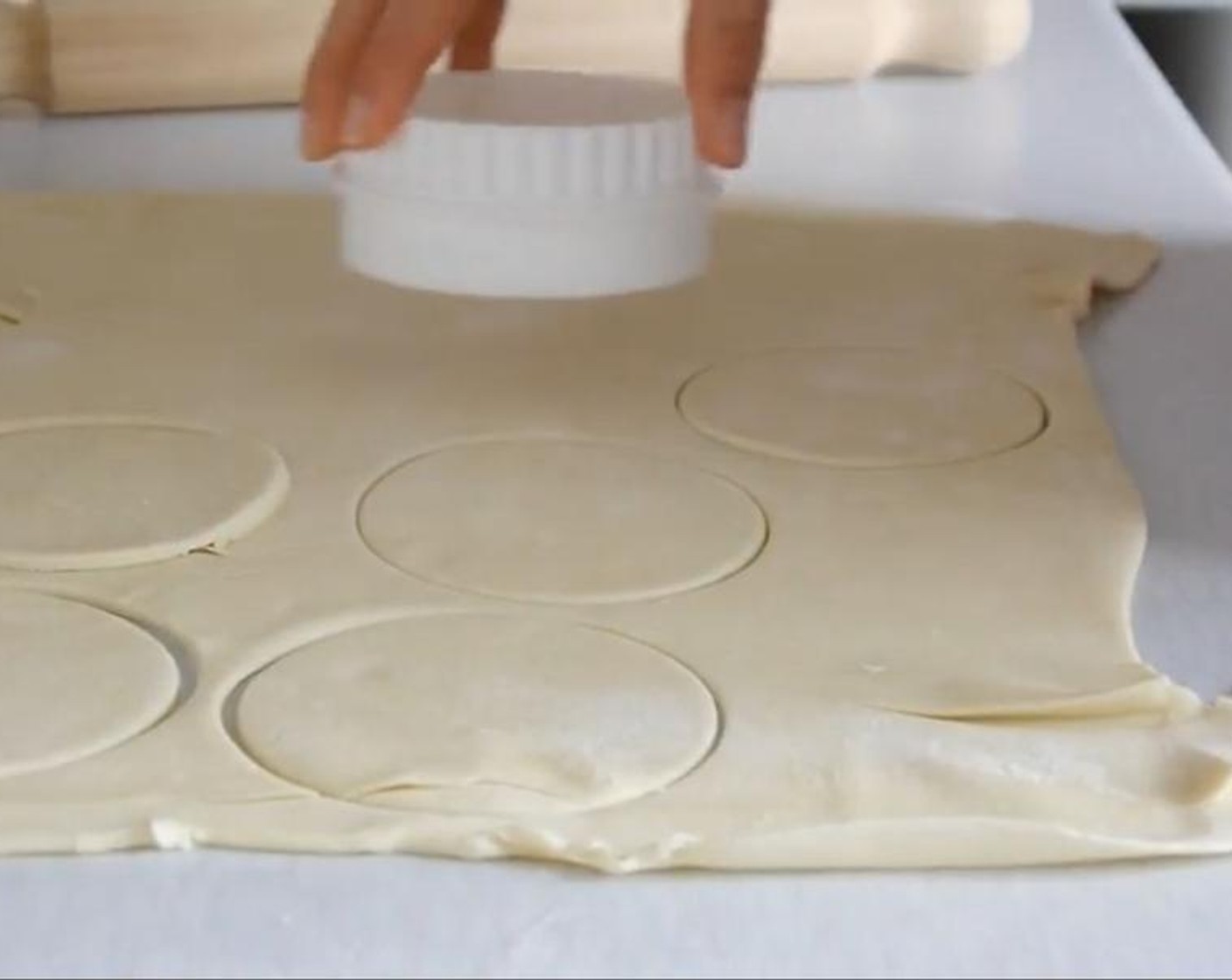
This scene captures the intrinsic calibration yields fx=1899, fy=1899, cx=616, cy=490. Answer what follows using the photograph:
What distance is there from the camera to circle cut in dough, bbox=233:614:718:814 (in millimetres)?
444

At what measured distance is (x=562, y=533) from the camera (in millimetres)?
572

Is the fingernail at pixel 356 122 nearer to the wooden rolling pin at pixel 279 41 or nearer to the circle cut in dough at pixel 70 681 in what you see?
the circle cut in dough at pixel 70 681

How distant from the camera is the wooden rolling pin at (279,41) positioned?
3.58ft

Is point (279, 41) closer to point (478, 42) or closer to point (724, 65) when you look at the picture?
point (478, 42)

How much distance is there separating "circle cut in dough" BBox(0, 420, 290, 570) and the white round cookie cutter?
12cm

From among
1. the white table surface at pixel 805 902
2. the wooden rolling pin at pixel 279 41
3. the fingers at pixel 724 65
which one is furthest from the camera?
the wooden rolling pin at pixel 279 41

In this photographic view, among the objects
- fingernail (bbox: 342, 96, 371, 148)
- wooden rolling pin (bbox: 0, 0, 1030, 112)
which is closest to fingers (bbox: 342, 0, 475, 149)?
fingernail (bbox: 342, 96, 371, 148)

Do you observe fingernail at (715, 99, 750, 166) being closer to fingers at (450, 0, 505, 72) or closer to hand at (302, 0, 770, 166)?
hand at (302, 0, 770, 166)

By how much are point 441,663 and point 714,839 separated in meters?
0.10

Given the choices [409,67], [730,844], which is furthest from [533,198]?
[730,844]

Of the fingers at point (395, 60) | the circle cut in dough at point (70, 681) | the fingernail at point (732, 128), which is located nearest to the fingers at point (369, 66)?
the fingers at point (395, 60)

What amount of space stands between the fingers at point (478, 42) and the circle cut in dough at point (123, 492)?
0.28 metres

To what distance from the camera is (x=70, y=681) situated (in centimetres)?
48

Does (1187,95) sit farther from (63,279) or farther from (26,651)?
(26,651)
